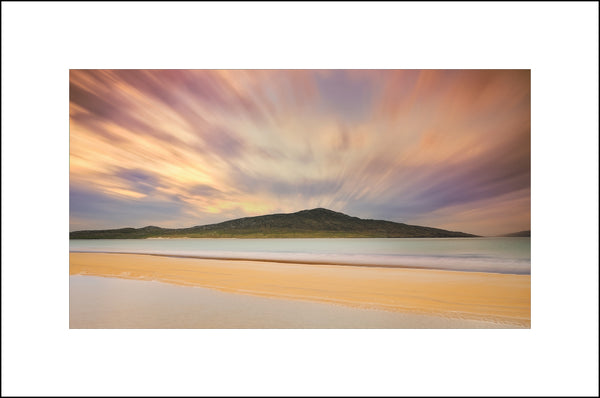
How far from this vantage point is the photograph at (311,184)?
2.57 m

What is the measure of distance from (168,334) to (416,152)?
2.84 m

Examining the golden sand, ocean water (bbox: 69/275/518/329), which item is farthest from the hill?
ocean water (bbox: 69/275/518/329)

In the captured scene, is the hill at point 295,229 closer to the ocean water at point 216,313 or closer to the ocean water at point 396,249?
the ocean water at point 396,249

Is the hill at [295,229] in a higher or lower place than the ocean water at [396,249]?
higher

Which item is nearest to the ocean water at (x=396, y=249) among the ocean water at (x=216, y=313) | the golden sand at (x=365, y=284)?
the golden sand at (x=365, y=284)

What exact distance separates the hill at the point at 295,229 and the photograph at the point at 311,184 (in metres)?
0.02

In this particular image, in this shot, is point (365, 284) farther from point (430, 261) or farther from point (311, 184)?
point (311, 184)

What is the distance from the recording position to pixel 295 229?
331cm

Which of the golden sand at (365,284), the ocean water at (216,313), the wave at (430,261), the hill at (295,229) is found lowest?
the ocean water at (216,313)

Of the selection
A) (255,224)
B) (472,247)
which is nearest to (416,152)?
(472,247)

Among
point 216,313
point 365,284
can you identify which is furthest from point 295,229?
point 216,313

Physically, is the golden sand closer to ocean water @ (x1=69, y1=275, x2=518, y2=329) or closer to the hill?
ocean water @ (x1=69, y1=275, x2=518, y2=329)

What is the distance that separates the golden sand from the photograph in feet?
0.07

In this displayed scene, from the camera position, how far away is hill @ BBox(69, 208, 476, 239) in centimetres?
291
